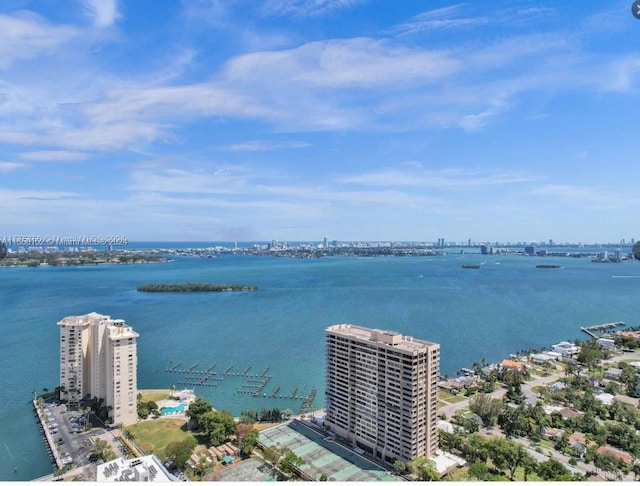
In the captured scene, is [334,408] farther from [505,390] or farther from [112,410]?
[505,390]

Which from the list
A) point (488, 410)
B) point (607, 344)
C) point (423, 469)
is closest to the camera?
point (423, 469)

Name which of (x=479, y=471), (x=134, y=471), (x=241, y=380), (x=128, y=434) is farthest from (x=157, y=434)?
(x=479, y=471)

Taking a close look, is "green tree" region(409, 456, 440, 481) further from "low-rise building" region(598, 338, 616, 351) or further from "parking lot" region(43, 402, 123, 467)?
"low-rise building" region(598, 338, 616, 351)

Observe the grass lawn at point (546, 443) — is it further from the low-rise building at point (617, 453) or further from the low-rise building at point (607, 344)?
the low-rise building at point (607, 344)

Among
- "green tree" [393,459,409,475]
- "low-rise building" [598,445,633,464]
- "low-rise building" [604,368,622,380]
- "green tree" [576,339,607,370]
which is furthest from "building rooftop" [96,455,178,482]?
"green tree" [576,339,607,370]

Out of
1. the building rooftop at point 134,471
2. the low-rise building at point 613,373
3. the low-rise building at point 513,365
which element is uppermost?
the building rooftop at point 134,471

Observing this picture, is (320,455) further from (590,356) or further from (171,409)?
(590,356)

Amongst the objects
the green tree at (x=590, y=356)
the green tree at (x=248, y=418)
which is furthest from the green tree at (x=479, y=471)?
the green tree at (x=590, y=356)
